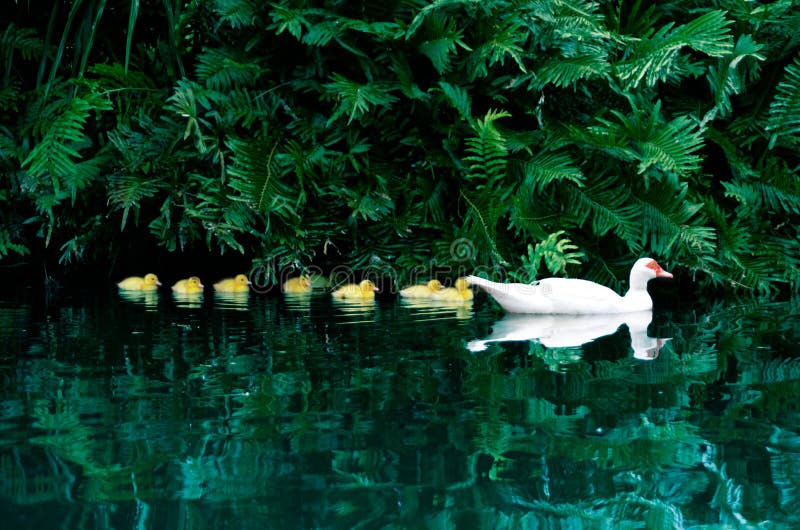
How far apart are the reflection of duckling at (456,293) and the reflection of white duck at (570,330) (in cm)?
69

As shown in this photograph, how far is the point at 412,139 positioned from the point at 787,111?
10.6 ft

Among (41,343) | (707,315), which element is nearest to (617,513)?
(41,343)

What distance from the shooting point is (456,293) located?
7285mm

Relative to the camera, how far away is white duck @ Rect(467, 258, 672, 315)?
21.4 feet

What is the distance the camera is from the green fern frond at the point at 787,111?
27.1 feet

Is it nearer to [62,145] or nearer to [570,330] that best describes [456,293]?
[570,330]

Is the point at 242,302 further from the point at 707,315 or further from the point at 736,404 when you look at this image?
the point at 736,404

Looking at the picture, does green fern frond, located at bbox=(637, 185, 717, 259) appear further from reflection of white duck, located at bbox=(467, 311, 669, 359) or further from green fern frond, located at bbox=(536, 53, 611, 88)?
green fern frond, located at bbox=(536, 53, 611, 88)

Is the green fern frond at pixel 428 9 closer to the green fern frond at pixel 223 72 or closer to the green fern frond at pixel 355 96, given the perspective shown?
the green fern frond at pixel 355 96

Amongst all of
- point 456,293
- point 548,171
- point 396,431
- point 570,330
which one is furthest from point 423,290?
point 396,431

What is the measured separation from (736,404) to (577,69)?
4.02 metres

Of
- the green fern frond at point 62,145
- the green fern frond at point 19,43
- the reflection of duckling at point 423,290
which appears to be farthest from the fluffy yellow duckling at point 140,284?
the reflection of duckling at point 423,290

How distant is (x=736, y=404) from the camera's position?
3775 millimetres

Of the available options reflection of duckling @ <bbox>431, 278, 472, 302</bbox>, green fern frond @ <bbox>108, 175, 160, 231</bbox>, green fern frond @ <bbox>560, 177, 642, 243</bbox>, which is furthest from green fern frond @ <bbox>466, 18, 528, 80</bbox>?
green fern frond @ <bbox>108, 175, 160, 231</bbox>
